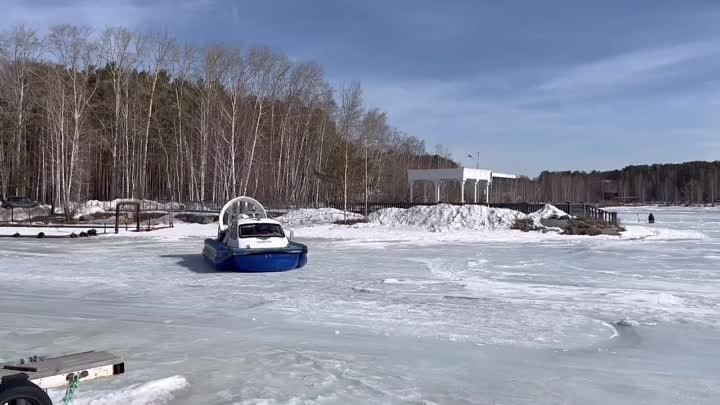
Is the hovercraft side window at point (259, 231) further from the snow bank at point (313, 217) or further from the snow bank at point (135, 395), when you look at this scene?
the snow bank at point (313, 217)

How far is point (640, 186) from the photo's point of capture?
164000 millimetres

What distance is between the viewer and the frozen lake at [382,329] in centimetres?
580

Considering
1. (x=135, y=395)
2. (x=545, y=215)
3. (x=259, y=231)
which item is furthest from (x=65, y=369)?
(x=545, y=215)

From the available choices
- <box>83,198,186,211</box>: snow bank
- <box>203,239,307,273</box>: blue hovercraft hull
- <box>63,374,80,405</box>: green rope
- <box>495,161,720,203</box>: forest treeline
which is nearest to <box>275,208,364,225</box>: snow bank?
<box>83,198,186,211</box>: snow bank

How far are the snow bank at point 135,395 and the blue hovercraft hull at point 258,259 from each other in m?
9.45

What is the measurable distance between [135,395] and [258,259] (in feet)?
32.4

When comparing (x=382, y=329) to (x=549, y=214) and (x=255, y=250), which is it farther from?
(x=549, y=214)

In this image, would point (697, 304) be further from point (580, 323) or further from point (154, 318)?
point (154, 318)

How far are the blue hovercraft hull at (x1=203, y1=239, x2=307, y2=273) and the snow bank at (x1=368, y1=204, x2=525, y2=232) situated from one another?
17.7m

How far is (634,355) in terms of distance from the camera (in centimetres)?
717

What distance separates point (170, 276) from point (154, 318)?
5.45m

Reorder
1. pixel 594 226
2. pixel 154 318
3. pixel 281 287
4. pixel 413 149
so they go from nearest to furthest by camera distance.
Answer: pixel 154 318 → pixel 281 287 → pixel 594 226 → pixel 413 149

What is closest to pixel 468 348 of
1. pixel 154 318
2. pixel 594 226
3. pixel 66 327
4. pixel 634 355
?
pixel 634 355

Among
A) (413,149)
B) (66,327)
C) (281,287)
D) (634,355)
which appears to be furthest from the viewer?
(413,149)
